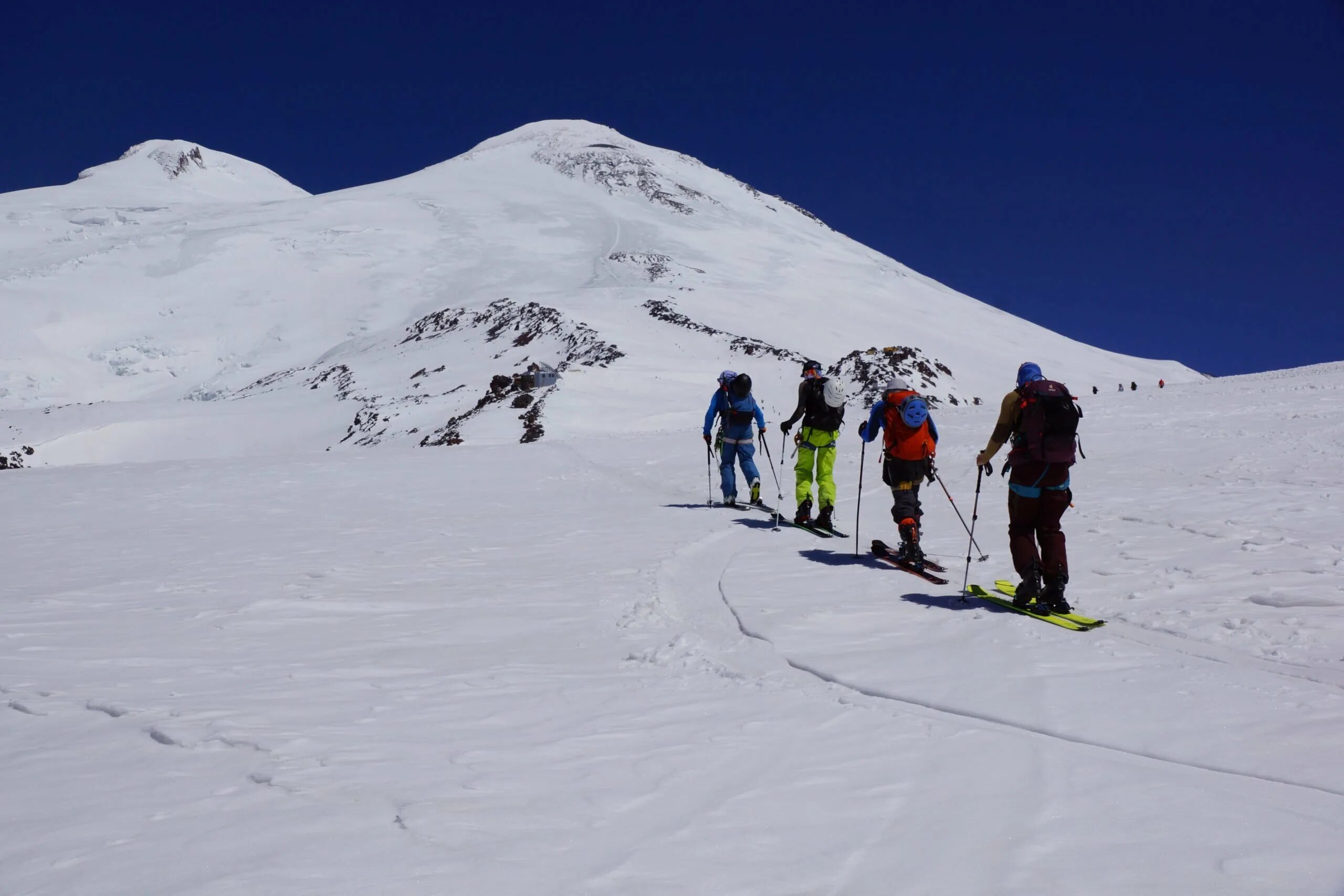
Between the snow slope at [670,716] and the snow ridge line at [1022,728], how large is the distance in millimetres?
24

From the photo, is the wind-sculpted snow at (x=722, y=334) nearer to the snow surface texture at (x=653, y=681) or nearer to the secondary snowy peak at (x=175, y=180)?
the snow surface texture at (x=653, y=681)

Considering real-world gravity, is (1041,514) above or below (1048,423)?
below

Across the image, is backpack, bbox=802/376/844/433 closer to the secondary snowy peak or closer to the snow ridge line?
the snow ridge line

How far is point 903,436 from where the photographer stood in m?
9.10

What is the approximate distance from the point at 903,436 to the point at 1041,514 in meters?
2.03

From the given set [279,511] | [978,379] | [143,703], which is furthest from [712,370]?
[143,703]

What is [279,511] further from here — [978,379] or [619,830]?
[978,379]

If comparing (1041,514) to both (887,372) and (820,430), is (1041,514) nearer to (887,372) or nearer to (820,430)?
(820,430)

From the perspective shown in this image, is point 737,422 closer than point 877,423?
No

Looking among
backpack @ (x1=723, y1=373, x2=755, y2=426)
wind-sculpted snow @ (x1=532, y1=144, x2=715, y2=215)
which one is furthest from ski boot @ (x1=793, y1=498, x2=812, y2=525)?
wind-sculpted snow @ (x1=532, y1=144, x2=715, y2=215)

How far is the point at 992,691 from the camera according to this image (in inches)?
202

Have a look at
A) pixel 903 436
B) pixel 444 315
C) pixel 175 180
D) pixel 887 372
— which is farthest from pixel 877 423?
pixel 175 180

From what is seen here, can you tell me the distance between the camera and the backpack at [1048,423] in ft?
23.0

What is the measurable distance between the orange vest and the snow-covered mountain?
71.1ft
